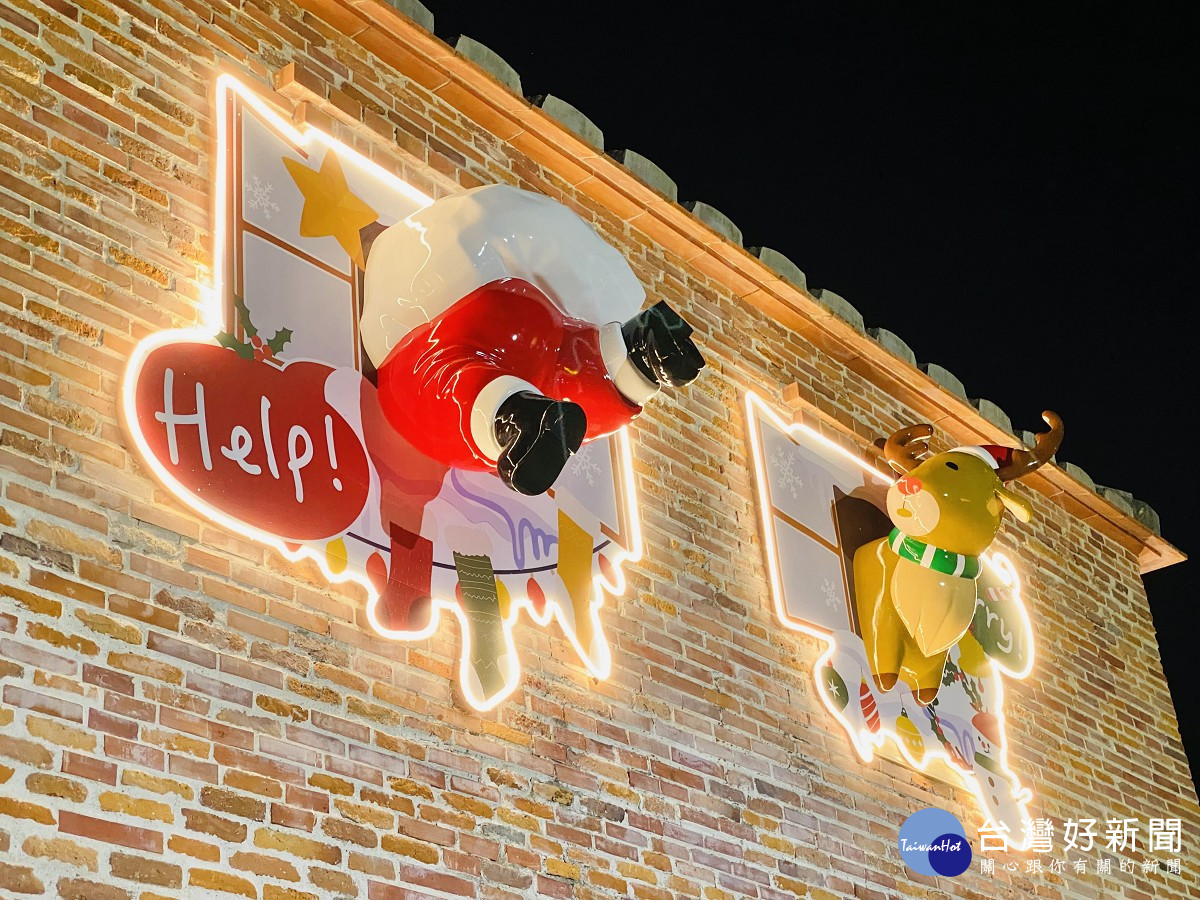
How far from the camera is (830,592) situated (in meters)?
5.18

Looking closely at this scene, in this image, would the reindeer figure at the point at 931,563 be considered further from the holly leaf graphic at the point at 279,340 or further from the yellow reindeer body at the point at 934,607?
the holly leaf graphic at the point at 279,340

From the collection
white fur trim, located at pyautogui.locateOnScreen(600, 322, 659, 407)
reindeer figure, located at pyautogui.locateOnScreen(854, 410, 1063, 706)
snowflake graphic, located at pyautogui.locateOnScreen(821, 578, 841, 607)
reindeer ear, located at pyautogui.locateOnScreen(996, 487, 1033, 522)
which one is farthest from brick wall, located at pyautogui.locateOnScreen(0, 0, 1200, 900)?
reindeer ear, located at pyautogui.locateOnScreen(996, 487, 1033, 522)

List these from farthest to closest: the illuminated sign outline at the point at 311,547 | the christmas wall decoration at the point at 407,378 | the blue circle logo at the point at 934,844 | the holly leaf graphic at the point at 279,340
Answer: the blue circle logo at the point at 934,844, the holly leaf graphic at the point at 279,340, the christmas wall decoration at the point at 407,378, the illuminated sign outline at the point at 311,547

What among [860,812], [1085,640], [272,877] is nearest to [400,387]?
[272,877]

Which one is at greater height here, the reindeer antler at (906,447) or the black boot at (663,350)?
the reindeer antler at (906,447)

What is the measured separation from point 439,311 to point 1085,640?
154 inches

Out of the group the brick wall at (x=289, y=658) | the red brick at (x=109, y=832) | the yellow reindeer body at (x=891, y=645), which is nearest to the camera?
the red brick at (x=109, y=832)

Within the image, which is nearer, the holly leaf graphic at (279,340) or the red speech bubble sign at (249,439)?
the red speech bubble sign at (249,439)

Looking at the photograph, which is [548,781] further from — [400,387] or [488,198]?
[488,198]

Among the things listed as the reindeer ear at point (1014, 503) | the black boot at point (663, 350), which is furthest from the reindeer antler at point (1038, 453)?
the black boot at point (663, 350)

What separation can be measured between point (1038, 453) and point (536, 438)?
8.11ft

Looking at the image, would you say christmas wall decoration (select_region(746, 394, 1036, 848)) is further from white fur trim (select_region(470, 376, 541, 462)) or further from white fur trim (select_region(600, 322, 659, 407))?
white fur trim (select_region(470, 376, 541, 462))

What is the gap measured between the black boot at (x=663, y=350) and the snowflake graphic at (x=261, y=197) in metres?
0.94

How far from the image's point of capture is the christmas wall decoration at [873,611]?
502 centimetres
